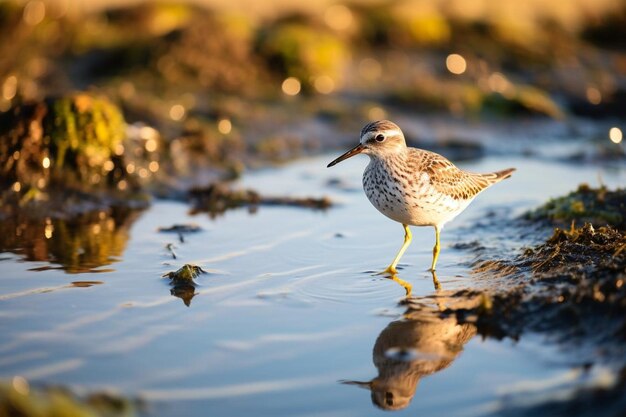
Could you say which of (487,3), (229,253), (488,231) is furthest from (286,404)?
(487,3)

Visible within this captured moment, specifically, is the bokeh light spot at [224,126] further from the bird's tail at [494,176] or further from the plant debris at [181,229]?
the bird's tail at [494,176]

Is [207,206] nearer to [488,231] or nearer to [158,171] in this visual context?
[158,171]

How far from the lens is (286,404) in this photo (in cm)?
465

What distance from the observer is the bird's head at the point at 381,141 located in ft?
24.8

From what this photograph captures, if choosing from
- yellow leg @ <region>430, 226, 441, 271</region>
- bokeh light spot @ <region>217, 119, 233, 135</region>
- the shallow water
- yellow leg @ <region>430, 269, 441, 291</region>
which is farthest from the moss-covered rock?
yellow leg @ <region>430, 269, 441, 291</region>

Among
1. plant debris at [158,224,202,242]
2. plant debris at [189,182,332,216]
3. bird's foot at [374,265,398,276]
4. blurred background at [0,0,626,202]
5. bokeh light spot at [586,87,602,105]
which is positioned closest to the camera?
bird's foot at [374,265,398,276]

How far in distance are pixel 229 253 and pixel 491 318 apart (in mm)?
2968

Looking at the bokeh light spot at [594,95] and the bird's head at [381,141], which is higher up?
the bokeh light spot at [594,95]

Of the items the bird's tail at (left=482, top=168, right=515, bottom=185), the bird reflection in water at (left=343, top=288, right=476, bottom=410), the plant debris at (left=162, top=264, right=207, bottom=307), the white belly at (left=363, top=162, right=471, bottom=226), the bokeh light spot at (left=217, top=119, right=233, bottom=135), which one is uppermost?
the bokeh light spot at (left=217, top=119, right=233, bottom=135)

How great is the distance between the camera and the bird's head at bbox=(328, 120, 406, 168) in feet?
24.8

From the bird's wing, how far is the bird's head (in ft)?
0.95

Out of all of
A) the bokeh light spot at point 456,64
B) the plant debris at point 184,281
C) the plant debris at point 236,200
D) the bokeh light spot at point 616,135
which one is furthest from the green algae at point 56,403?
the bokeh light spot at point 456,64

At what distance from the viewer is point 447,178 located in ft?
24.9

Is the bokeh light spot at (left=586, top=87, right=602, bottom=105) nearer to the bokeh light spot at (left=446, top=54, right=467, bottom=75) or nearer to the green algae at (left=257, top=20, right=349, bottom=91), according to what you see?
the bokeh light spot at (left=446, top=54, right=467, bottom=75)
